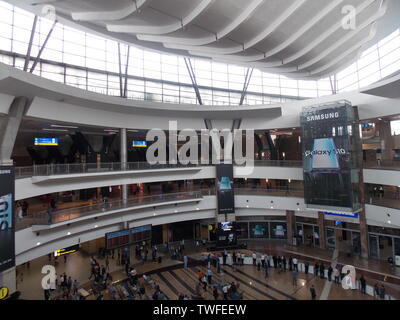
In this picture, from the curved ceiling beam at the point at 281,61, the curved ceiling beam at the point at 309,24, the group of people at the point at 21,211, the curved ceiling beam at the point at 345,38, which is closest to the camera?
the group of people at the point at 21,211

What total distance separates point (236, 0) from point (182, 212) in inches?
682

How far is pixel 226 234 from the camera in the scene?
23.1 m

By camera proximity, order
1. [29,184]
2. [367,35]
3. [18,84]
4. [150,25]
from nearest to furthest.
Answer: [18,84] < [29,184] < [150,25] < [367,35]

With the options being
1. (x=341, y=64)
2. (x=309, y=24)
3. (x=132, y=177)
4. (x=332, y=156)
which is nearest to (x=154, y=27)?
(x=309, y=24)

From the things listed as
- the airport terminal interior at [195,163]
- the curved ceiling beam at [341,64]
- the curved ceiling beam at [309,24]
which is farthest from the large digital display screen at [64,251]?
the curved ceiling beam at [341,64]

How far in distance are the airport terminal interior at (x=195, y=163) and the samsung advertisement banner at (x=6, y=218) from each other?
60mm

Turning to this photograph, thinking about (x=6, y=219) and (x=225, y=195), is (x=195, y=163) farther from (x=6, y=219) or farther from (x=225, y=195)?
(x=6, y=219)

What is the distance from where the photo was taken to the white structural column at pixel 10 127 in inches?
527

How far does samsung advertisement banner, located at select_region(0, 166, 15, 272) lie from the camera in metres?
9.94

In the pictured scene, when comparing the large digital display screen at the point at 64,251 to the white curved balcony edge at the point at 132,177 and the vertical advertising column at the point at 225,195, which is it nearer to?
the white curved balcony edge at the point at 132,177

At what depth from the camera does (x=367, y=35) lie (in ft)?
68.1
